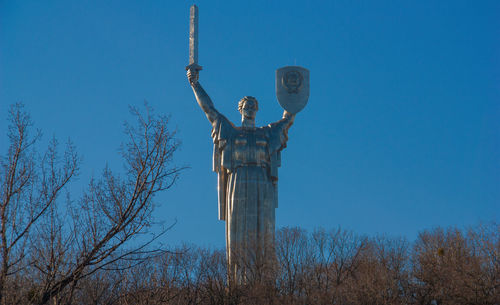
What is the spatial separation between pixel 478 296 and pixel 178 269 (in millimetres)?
11358

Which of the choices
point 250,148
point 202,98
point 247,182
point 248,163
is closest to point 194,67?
point 202,98

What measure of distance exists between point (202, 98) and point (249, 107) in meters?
1.86

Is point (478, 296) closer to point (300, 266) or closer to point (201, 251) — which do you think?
point (300, 266)

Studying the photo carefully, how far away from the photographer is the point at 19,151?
1224cm

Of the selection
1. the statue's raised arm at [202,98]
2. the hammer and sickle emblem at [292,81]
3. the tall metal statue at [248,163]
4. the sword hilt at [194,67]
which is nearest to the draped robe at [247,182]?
the tall metal statue at [248,163]

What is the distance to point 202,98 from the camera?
2827 centimetres

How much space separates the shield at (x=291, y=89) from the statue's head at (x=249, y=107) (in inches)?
41.1

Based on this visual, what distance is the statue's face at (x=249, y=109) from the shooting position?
2808 centimetres

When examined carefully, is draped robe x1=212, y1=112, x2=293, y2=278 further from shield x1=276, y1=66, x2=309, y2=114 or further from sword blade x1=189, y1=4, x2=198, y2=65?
sword blade x1=189, y1=4, x2=198, y2=65

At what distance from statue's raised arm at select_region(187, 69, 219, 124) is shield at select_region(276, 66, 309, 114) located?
104 inches

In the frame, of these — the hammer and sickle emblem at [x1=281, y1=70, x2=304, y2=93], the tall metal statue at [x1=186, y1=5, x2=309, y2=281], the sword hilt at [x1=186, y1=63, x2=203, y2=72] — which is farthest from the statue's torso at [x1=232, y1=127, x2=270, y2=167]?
the sword hilt at [x1=186, y1=63, x2=203, y2=72]

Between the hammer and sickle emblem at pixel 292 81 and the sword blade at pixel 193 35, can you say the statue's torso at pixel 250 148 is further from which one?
the sword blade at pixel 193 35

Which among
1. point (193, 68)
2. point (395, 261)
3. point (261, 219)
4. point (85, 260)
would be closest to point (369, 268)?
point (395, 261)

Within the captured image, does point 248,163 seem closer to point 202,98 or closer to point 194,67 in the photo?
point 202,98
